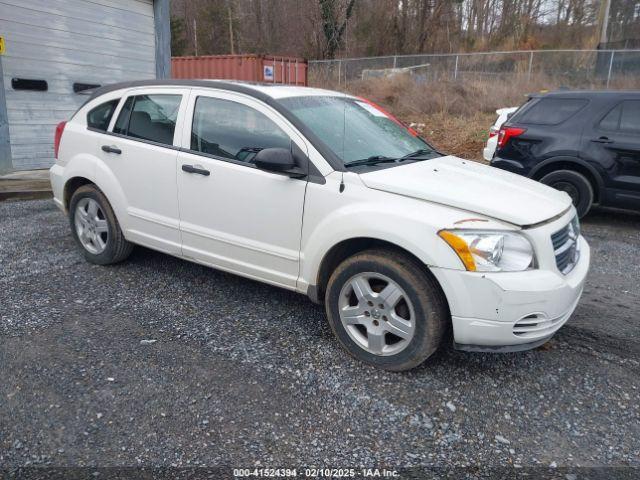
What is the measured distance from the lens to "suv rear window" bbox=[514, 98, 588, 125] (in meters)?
6.96

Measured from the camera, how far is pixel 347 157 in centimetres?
353

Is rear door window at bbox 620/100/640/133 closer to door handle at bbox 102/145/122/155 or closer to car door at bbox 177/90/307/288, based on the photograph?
car door at bbox 177/90/307/288

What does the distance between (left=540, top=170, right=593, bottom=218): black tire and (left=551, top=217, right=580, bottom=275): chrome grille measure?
3734mm

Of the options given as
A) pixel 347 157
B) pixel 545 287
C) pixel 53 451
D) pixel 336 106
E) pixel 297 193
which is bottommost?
pixel 53 451

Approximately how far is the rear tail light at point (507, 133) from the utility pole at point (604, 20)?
2104 cm

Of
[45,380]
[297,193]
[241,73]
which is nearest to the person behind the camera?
[45,380]

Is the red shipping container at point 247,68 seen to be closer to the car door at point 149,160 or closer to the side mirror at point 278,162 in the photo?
the car door at point 149,160

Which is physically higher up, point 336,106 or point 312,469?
point 336,106

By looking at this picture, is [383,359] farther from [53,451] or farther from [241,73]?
[241,73]

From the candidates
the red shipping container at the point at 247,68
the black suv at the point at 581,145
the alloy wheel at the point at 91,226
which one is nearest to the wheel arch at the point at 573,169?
the black suv at the point at 581,145

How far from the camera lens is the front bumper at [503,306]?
9.34 feet

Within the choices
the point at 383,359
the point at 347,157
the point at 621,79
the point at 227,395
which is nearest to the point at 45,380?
the point at 227,395

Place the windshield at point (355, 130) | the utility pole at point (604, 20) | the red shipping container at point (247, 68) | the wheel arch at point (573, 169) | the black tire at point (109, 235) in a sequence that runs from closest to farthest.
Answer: the windshield at point (355, 130) < the black tire at point (109, 235) < the wheel arch at point (573, 169) < the red shipping container at point (247, 68) < the utility pole at point (604, 20)

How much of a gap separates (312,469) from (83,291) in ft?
9.12
